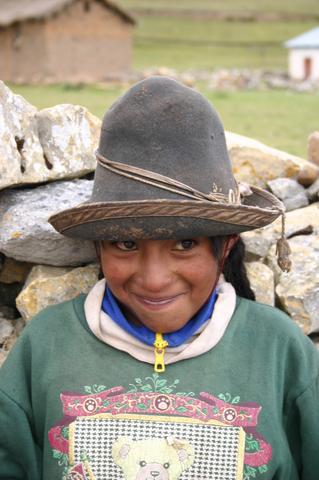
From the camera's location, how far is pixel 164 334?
7.28ft

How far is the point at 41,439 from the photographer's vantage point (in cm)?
229

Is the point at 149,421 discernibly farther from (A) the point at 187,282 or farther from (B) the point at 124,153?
(B) the point at 124,153

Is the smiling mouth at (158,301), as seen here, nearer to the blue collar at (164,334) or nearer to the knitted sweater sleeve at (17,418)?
the blue collar at (164,334)

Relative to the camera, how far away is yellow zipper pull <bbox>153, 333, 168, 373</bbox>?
2188 mm

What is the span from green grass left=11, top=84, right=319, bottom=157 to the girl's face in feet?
17.1

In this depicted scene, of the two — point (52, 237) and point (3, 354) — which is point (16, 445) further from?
point (52, 237)

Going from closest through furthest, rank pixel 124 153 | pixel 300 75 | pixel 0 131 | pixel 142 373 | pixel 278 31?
pixel 124 153 → pixel 142 373 → pixel 0 131 → pixel 300 75 → pixel 278 31

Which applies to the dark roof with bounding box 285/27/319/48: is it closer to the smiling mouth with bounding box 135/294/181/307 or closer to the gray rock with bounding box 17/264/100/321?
the gray rock with bounding box 17/264/100/321

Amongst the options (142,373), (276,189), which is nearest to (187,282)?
(142,373)

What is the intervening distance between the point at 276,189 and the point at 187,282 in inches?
37.9

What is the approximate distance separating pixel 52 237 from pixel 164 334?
541mm

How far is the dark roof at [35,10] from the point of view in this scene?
2508cm

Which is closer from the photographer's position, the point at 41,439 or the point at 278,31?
the point at 41,439

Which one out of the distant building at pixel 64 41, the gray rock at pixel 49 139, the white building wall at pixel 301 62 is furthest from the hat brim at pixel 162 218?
the white building wall at pixel 301 62
